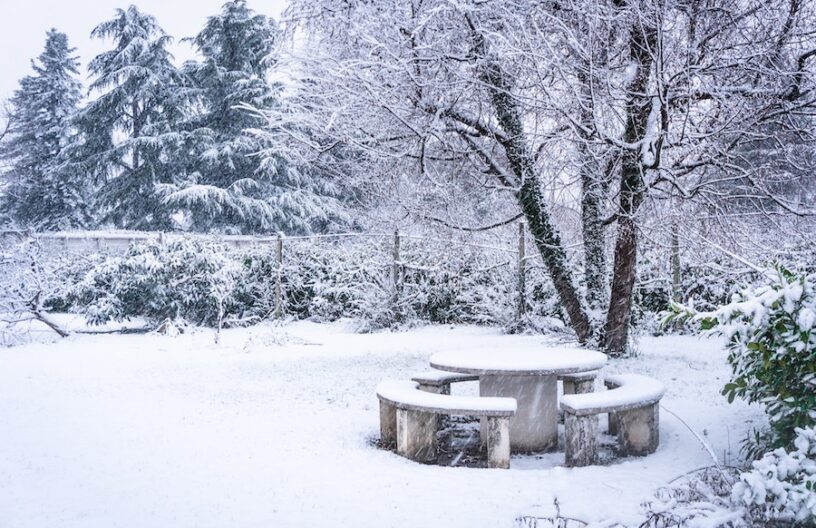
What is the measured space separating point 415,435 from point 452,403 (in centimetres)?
44

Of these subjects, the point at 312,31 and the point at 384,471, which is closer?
the point at 384,471

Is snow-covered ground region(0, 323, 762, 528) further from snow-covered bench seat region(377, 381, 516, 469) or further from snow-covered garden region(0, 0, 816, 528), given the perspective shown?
snow-covered bench seat region(377, 381, 516, 469)

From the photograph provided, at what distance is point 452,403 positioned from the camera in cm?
444

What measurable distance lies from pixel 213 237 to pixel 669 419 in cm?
1071

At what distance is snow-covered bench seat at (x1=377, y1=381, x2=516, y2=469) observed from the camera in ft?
14.2

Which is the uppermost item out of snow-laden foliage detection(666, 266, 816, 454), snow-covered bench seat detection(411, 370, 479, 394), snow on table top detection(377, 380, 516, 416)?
snow-laden foliage detection(666, 266, 816, 454)

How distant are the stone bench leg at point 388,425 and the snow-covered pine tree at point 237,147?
19.4m

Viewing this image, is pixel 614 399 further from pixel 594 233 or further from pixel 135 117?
pixel 135 117

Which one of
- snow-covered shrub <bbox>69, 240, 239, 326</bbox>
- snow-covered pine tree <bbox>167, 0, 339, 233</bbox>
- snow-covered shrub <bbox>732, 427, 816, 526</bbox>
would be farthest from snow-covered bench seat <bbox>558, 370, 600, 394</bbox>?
snow-covered pine tree <bbox>167, 0, 339, 233</bbox>

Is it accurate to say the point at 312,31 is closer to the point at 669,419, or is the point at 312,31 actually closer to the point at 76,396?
the point at 76,396

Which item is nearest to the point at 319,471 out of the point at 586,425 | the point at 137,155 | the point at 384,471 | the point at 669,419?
the point at 384,471

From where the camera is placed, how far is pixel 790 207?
255 inches

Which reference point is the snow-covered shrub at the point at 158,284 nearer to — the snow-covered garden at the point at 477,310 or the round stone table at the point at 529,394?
the snow-covered garden at the point at 477,310

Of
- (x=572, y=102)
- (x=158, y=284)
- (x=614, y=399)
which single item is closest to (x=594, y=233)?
(x=572, y=102)
